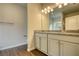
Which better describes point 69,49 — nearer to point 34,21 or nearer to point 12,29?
point 34,21

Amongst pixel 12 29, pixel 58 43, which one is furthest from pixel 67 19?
pixel 12 29

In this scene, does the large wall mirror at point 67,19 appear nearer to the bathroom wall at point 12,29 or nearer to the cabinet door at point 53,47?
the cabinet door at point 53,47

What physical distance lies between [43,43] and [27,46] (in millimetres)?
574

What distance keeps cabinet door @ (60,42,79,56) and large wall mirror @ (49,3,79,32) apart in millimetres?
527

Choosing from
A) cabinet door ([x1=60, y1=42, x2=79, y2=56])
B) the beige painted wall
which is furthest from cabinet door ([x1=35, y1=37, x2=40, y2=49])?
cabinet door ([x1=60, y1=42, x2=79, y2=56])

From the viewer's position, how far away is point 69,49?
1604mm

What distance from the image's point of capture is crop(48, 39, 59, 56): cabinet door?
1.92 meters

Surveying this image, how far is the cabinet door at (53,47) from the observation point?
1.92 metres

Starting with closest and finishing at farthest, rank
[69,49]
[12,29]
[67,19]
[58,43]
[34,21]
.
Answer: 1. [69,49]
2. [58,43]
3. [67,19]
4. [12,29]
5. [34,21]

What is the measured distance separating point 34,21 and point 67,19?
1.00 meters

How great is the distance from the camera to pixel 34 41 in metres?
2.80

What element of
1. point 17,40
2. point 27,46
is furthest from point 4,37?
point 27,46

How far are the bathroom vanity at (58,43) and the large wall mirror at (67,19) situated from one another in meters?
0.43

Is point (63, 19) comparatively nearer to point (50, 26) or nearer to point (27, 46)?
point (50, 26)
